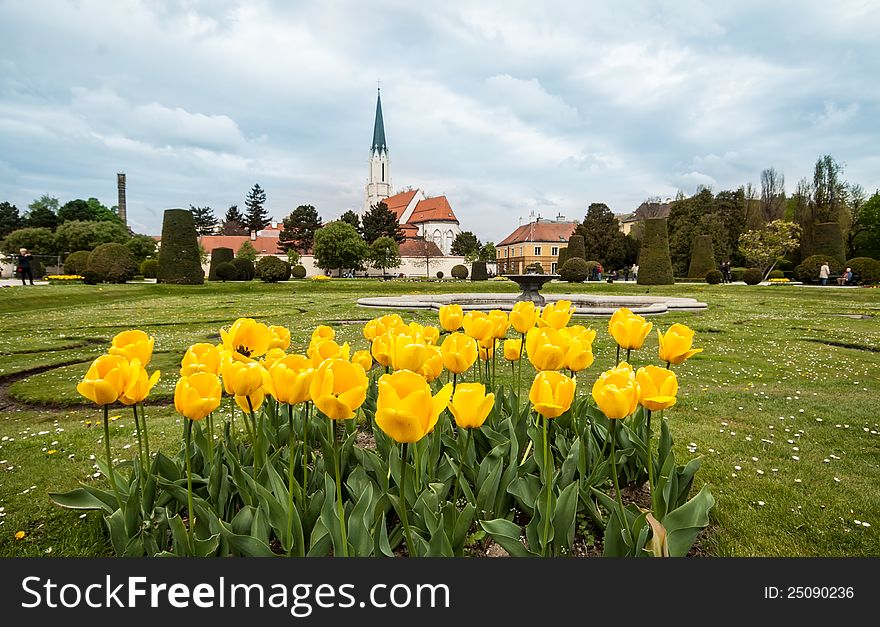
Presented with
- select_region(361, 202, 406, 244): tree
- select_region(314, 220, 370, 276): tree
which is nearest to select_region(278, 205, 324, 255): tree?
select_region(361, 202, 406, 244): tree

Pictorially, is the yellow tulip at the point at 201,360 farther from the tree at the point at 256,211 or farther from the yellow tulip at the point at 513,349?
the tree at the point at 256,211

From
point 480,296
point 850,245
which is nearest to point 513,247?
point 850,245

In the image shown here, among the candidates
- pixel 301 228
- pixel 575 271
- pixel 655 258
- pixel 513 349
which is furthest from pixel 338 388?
pixel 301 228

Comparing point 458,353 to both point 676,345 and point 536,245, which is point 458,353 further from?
point 536,245

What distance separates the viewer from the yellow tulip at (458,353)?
2039 millimetres

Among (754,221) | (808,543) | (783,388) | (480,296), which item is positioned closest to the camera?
(808,543)

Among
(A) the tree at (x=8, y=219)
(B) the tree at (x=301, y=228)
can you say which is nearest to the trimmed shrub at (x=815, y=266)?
(B) the tree at (x=301, y=228)

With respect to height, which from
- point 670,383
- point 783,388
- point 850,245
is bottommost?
point 783,388

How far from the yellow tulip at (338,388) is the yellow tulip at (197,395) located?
14.0 inches

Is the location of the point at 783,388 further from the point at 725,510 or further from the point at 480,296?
the point at 480,296

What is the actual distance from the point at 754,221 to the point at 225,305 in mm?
42722

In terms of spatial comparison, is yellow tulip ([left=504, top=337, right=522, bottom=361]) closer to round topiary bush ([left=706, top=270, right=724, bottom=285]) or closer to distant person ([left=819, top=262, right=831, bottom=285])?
distant person ([left=819, top=262, right=831, bottom=285])

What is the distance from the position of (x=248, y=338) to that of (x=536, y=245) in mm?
75916

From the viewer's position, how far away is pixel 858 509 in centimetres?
240
